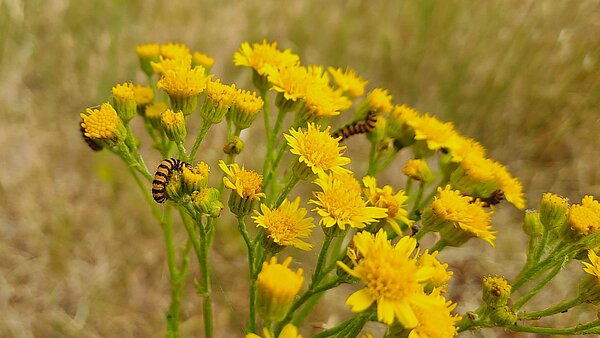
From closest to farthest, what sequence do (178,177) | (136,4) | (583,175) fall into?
(178,177) → (583,175) → (136,4)

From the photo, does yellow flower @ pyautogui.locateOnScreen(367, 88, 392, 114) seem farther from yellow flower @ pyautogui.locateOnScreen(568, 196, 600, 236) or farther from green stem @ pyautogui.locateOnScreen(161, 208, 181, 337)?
green stem @ pyautogui.locateOnScreen(161, 208, 181, 337)

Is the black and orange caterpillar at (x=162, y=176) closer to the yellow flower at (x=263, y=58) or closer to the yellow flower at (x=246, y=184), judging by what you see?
the yellow flower at (x=246, y=184)

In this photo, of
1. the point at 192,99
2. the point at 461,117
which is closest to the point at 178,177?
the point at 192,99

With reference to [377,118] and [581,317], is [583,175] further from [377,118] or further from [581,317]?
[377,118]

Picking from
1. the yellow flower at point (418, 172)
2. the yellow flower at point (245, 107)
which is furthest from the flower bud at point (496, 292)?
the yellow flower at point (245, 107)

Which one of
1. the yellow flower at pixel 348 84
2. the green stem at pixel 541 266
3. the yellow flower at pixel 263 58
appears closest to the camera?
the green stem at pixel 541 266

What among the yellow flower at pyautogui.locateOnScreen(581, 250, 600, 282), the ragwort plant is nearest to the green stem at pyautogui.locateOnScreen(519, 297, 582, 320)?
the ragwort plant

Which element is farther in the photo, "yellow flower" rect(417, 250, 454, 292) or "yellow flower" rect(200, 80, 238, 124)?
"yellow flower" rect(200, 80, 238, 124)
